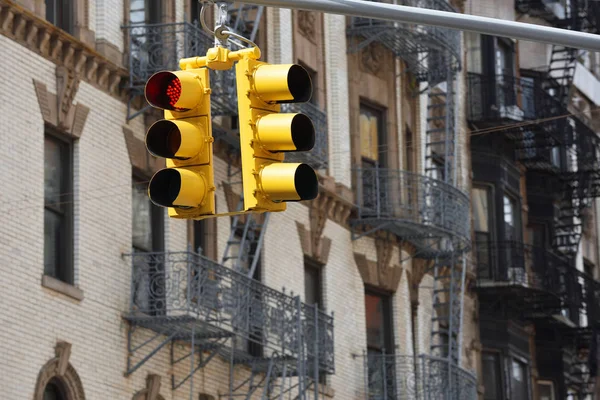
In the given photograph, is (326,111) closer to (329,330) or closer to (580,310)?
(329,330)

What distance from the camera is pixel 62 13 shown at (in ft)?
93.0

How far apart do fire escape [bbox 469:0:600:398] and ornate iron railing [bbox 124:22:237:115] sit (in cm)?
1499

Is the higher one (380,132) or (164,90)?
(380,132)

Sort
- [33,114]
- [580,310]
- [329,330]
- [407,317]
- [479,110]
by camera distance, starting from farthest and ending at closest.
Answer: [580,310] → [479,110] → [407,317] → [329,330] → [33,114]

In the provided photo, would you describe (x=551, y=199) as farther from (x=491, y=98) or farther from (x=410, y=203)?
(x=410, y=203)

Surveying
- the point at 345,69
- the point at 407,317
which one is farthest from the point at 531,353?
the point at 345,69

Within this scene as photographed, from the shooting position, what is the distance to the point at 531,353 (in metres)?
46.8

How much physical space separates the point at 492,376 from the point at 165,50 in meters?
18.1

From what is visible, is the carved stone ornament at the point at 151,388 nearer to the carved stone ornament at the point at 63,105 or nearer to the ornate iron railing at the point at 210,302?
the ornate iron railing at the point at 210,302

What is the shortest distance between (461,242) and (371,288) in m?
2.37

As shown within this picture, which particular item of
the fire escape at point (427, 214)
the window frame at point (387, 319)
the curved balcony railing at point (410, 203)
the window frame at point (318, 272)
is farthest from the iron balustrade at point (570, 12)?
the window frame at point (318, 272)

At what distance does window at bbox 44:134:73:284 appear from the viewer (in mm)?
27141

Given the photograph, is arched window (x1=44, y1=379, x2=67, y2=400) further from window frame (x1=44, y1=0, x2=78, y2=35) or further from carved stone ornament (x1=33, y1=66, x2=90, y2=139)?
window frame (x1=44, y1=0, x2=78, y2=35)

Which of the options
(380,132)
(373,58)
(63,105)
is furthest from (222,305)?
(373,58)
